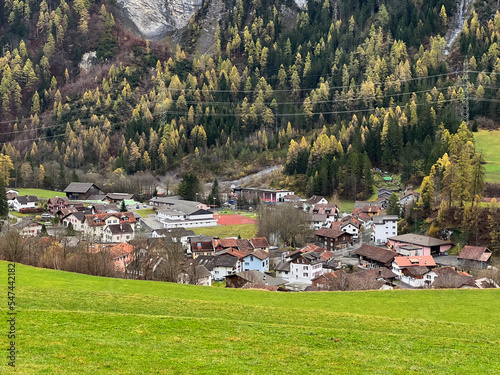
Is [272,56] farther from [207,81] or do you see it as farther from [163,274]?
[163,274]

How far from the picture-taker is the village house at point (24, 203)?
260 feet

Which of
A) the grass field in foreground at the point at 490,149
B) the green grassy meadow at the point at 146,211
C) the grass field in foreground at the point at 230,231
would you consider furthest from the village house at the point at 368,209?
the green grassy meadow at the point at 146,211

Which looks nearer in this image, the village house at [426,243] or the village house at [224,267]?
the village house at [224,267]

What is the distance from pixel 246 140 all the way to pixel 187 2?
83.2 m

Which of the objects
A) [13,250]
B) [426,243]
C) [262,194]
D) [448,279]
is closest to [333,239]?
[426,243]

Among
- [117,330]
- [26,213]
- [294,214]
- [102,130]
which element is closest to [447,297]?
[117,330]

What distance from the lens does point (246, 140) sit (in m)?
116

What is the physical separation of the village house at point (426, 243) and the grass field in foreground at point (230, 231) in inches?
684

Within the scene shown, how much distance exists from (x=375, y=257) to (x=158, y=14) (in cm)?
14884

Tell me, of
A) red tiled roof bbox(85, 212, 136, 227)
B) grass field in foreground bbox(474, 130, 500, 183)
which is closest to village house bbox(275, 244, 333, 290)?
red tiled roof bbox(85, 212, 136, 227)

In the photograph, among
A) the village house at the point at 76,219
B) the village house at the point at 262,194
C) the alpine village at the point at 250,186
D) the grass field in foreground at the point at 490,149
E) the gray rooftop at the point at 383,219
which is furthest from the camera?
the village house at the point at 262,194

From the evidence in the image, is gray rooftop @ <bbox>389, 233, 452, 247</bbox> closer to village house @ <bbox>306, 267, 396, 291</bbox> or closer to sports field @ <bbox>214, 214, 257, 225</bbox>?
village house @ <bbox>306, 267, 396, 291</bbox>

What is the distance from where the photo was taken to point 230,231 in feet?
222

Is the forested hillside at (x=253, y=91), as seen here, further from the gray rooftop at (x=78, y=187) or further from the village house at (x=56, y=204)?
the village house at (x=56, y=204)
